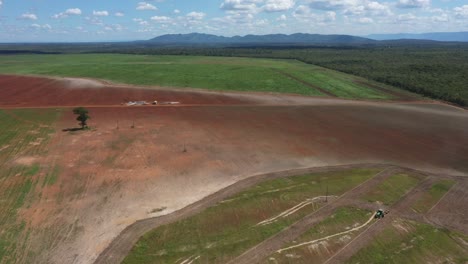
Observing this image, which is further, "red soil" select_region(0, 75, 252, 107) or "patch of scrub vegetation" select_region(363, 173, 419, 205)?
"red soil" select_region(0, 75, 252, 107)

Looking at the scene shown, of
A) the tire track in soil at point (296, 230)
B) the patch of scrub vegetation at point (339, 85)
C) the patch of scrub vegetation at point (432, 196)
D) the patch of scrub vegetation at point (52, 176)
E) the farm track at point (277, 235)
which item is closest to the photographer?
the tire track in soil at point (296, 230)

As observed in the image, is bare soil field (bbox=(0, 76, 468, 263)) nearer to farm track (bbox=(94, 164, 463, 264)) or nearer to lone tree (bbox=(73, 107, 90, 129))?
farm track (bbox=(94, 164, 463, 264))

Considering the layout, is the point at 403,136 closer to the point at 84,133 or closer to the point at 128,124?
the point at 128,124

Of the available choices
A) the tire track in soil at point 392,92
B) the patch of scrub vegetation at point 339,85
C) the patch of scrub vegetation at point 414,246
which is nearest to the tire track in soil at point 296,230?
the patch of scrub vegetation at point 414,246

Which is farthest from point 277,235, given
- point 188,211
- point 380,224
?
point 380,224

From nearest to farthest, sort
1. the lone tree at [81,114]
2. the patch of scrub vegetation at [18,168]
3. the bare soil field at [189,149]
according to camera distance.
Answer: the patch of scrub vegetation at [18,168] < the bare soil field at [189,149] < the lone tree at [81,114]

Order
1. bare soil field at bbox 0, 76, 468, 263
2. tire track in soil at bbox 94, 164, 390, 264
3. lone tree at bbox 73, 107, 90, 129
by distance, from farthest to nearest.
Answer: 1. lone tree at bbox 73, 107, 90, 129
2. bare soil field at bbox 0, 76, 468, 263
3. tire track in soil at bbox 94, 164, 390, 264

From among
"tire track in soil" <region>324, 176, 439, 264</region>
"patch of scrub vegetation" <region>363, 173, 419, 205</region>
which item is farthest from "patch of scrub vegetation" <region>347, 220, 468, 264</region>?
"patch of scrub vegetation" <region>363, 173, 419, 205</region>

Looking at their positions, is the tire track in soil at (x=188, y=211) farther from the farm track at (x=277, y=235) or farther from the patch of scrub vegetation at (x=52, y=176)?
the patch of scrub vegetation at (x=52, y=176)
